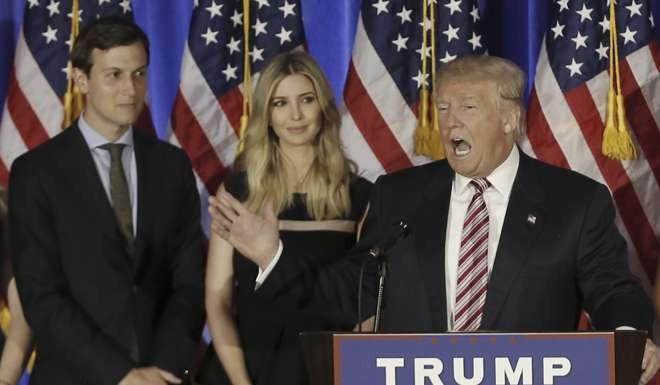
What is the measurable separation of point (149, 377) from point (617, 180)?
1.90m

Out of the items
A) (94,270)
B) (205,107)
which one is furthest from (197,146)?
(94,270)

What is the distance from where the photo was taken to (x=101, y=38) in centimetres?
410

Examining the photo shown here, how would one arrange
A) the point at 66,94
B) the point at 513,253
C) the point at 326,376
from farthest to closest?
the point at 66,94 → the point at 513,253 → the point at 326,376

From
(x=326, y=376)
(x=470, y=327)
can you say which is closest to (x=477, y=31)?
(x=470, y=327)

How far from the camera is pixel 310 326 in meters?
4.07

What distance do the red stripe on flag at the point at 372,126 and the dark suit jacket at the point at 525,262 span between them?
4.47 feet

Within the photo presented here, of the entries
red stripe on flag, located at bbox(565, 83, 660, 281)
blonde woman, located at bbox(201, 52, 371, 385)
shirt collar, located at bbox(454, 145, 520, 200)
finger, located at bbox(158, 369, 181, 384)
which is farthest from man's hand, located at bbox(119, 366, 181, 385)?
red stripe on flag, located at bbox(565, 83, 660, 281)

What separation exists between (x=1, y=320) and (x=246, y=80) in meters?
1.26

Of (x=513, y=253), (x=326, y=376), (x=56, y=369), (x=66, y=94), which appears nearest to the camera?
(x=326, y=376)

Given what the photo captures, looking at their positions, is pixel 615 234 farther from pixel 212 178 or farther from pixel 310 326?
pixel 212 178

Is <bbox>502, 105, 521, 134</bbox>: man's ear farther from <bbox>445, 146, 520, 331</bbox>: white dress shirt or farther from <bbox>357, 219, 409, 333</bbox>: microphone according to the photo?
<bbox>357, 219, 409, 333</bbox>: microphone

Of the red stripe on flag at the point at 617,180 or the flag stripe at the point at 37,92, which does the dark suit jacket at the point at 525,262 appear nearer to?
the red stripe on flag at the point at 617,180

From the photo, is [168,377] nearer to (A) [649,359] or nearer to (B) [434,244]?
(B) [434,244]

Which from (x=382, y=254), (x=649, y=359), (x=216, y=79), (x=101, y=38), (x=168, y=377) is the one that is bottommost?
(x=168, y=377)
